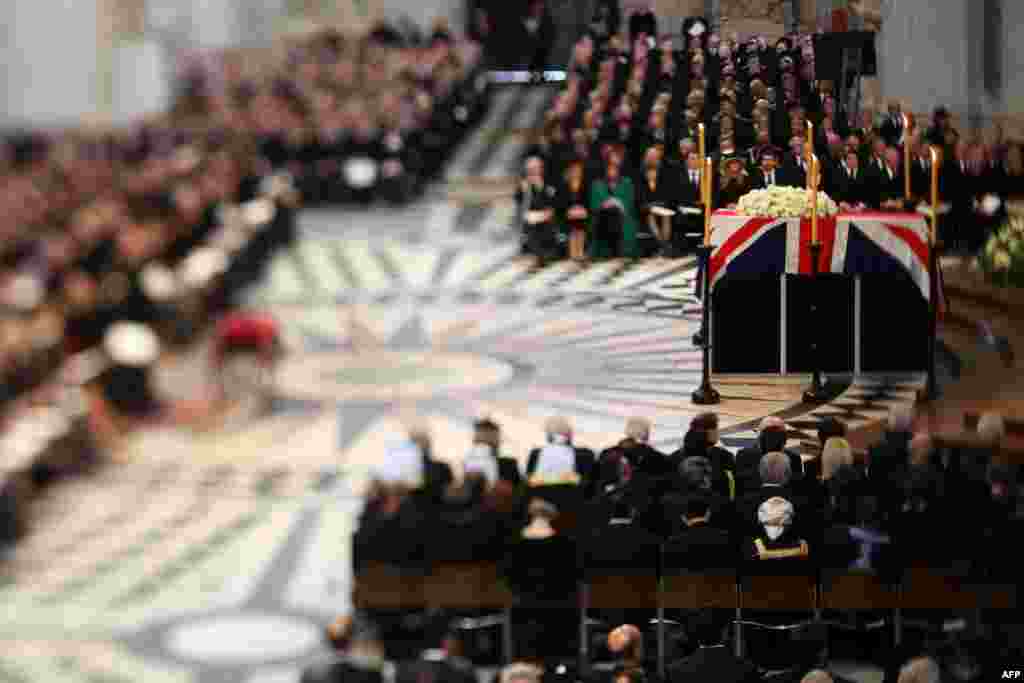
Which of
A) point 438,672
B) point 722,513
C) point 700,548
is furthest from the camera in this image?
point 722,513

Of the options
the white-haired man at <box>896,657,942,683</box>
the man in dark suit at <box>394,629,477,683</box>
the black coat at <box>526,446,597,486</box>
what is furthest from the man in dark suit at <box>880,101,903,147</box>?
the man in dark suit at <box>394,629,477,683</box>

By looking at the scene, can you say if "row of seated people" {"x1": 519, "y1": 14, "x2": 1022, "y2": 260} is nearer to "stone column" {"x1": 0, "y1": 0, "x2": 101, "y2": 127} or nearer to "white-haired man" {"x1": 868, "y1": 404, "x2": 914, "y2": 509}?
"white-haired man" {"x1": 868, "y1": 404, "x2": 914, "y2": 509}

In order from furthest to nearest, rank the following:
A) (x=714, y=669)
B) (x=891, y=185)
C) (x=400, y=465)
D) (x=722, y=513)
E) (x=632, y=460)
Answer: (x=632, y=460) → (x=722, y=513) → (x=891, y=185) → (x=714, y=669) → (x=400, y=465)

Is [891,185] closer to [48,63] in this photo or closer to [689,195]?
[689,195]

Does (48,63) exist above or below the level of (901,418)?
above

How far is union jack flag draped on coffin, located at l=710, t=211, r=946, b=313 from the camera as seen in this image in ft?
23.0

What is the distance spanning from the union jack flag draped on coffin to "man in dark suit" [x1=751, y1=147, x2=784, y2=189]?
0.61 ft

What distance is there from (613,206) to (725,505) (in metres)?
1.47

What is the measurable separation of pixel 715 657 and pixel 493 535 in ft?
4.25

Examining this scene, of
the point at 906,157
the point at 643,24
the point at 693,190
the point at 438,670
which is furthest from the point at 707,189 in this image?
the point at 438,670

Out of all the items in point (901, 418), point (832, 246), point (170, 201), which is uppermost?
point (170, 201)

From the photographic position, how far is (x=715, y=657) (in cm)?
646

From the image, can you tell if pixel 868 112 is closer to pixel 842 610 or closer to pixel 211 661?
pixel 842 610

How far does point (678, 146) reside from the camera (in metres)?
7.11
